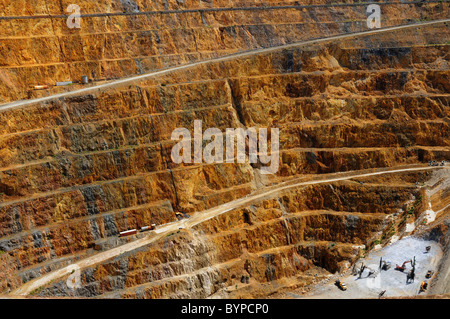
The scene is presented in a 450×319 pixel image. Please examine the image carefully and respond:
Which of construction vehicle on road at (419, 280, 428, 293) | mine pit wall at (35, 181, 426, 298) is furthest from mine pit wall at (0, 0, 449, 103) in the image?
construction vehicle on road at (419, 280, 428, 293)

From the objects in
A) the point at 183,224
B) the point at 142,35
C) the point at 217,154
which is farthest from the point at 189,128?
the point at 142,35

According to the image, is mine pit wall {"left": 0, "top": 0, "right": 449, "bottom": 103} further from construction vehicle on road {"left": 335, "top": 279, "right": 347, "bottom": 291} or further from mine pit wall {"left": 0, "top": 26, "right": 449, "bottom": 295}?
construction vehicle on road {"left": 335, "top": 279, "right": 347, "bottom": 291}

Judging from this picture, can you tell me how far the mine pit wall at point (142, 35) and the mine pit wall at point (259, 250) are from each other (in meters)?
24.6

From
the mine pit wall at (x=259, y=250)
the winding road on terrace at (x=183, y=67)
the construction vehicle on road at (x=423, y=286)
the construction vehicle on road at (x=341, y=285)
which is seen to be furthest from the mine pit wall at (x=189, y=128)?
the construction vehicle on road at (x=423, y=286)

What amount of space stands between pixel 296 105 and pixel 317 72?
6402 mm

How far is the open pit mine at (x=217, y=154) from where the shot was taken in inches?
2312

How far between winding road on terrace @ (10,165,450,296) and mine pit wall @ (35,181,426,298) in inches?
35.4

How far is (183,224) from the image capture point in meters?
64.1

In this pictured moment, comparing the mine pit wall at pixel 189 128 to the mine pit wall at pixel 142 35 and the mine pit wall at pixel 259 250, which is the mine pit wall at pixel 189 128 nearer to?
the mine pit wall at pixel 259 250

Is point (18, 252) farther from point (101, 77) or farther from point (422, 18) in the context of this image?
point (422, 18)

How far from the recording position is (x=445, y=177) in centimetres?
7069

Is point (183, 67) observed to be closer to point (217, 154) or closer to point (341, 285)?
point (217, 154)

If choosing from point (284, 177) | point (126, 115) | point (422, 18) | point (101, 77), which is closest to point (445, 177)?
point (284, 177)

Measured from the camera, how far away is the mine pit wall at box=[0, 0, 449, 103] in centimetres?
6875
